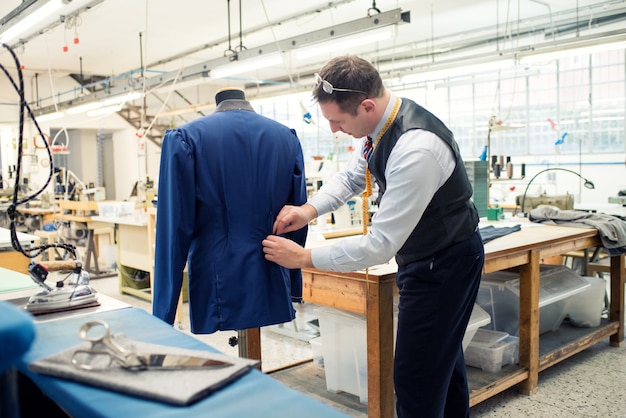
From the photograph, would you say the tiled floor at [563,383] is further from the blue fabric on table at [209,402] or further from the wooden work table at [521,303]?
the blue fabric on table at [209,402]

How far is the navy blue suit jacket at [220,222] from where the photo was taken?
1812 millimetres

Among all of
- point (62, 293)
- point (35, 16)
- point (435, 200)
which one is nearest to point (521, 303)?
point (435, 200)

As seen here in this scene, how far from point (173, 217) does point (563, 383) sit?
2.56 m

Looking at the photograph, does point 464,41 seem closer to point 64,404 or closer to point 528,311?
point 528,311

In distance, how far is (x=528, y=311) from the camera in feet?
9.67

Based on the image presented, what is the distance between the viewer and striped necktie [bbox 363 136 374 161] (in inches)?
76.7

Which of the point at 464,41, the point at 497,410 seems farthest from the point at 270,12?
the point at 497,410

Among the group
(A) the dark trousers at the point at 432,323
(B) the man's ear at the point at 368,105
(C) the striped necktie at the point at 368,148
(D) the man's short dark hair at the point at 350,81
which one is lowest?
(A) the dark trousers at the point at 432,323

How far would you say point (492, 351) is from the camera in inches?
116

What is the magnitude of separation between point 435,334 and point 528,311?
4.43 ft

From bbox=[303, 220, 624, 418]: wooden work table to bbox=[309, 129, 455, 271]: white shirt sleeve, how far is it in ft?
1.67

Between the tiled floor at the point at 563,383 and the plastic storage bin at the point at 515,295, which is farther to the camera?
the plastic storage bin at the point at 515,295

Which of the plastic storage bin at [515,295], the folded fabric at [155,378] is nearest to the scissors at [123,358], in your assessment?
the folded fabric at [155,378]

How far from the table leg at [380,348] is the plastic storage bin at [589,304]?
2.09 meters
